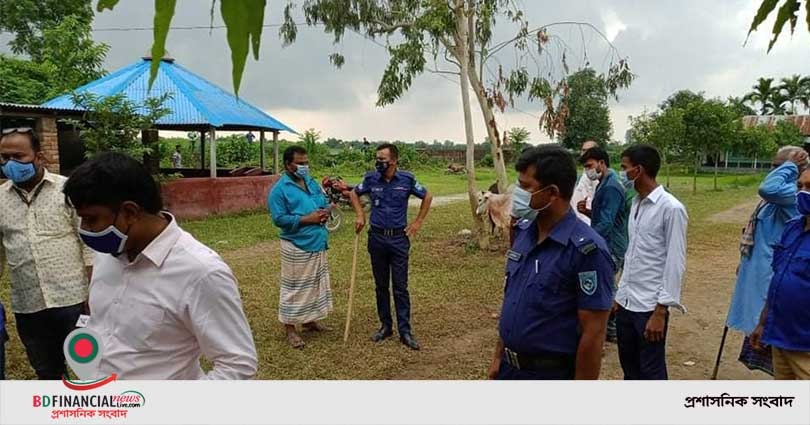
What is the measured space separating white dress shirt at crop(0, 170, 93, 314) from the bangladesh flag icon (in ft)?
4.57

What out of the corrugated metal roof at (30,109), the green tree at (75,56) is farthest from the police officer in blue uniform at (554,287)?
the green tree at (75,56)

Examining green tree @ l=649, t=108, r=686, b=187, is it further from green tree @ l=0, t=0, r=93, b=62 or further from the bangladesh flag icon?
green tree @ l=0, t=0, r=93, b=62

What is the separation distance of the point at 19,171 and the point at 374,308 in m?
3.66

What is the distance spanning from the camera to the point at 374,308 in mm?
5855

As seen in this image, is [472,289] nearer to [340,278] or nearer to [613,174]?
[340,278]

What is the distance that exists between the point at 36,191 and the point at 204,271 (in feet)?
5.93

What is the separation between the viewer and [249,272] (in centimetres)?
750

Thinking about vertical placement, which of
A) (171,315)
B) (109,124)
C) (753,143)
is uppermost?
(753,143)

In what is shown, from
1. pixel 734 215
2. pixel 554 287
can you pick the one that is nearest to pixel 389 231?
pixel 554 287

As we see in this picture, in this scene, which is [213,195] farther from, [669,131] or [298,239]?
[669,131]

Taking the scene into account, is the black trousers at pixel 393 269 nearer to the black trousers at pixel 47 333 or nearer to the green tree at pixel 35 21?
the black trousers at pixel 47 333

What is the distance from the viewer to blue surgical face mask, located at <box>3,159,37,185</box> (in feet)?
9.08

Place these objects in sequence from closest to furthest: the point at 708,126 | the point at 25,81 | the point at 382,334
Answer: the point at 382,334
the point at 25,81
the point at 708,126

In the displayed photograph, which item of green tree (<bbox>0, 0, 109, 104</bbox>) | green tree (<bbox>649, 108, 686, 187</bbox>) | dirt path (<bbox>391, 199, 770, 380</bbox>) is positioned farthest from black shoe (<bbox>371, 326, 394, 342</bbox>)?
green tree (<bbox>649, 108, 686, 187</bbox>)
